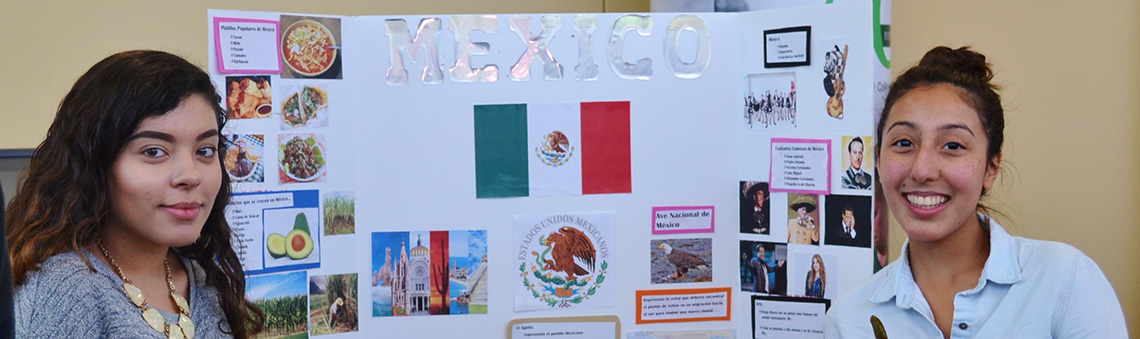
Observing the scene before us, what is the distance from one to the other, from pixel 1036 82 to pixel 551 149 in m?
1.44

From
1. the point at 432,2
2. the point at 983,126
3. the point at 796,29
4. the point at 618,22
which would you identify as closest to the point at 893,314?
the point at 983,126

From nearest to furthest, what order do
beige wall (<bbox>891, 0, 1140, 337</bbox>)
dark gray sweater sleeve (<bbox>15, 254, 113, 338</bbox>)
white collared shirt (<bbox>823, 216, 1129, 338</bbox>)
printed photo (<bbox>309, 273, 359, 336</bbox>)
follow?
dark gray sweater sleeve (<bbox>15, 254, 113, 338</bbox>) → white collared shirt (<bbox>823, 216, 1129, 338</bbox>) → printed photo (<bbox>309, 273, 359, 336</bbox>) → beige wall (<bbox>891, 0, 1140, 337</bbox>)

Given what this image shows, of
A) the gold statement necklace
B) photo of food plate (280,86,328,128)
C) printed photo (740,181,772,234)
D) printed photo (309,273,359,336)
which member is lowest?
printed photo (309,273,359,336)

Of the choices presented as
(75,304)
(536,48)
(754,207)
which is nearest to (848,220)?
(754,207)

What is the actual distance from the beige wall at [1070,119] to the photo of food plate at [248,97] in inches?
70.5

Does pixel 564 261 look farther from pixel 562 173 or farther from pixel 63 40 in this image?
pixel 63 40

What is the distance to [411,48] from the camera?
98.0 inches

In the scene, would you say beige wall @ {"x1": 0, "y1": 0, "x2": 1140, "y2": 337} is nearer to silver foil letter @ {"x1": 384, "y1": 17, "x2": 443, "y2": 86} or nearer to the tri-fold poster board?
the tri-fold poster board

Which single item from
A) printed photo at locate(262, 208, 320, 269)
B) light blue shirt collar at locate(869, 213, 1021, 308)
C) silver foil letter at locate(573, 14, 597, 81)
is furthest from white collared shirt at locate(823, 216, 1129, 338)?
printed photo at locate(262, 208, 320, 269)

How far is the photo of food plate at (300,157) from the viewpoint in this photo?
7.90 feet

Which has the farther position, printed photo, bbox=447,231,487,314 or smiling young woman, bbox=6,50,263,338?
printed photo, bbox=447,231,487,314

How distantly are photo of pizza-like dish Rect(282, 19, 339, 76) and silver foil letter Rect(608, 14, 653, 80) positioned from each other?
0.68m

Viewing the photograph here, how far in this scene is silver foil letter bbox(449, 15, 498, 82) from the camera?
250 centimetres

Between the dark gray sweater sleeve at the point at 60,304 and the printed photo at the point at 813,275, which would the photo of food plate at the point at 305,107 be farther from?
the printed photo at the point at 813,275
